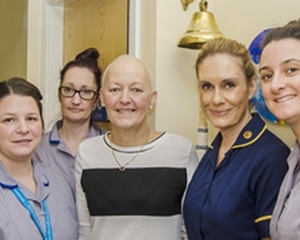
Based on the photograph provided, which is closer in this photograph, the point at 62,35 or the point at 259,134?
the point at 259,134

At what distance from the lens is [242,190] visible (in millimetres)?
1221

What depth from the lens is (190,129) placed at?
2.08 metres

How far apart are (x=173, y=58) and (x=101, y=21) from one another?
696mm

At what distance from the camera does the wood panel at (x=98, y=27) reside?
2.25 m

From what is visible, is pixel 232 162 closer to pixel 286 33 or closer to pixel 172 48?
pixel 286 33

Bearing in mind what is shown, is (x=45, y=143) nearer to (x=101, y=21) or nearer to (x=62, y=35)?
(x=101, y=21)

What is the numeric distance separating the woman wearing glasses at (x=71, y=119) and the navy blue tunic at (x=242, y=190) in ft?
2.28

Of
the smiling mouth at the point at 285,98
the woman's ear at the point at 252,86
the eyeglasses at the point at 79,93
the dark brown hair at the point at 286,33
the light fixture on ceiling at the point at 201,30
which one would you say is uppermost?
the light fixture on ceiling at the point at 201,30

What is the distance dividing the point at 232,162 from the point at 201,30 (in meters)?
0.72

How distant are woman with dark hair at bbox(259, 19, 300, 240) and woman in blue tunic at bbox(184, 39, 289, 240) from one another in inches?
3.1

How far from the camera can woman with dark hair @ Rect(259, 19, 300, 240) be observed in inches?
40.8

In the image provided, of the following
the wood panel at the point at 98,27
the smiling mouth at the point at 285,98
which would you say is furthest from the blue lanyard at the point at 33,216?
the wood panel at the point at 98,27

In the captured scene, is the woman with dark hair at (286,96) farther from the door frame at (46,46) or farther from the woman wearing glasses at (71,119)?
the door frame at (46,46)

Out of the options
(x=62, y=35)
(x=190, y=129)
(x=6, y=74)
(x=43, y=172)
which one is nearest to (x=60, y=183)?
(x=43, y=172)
